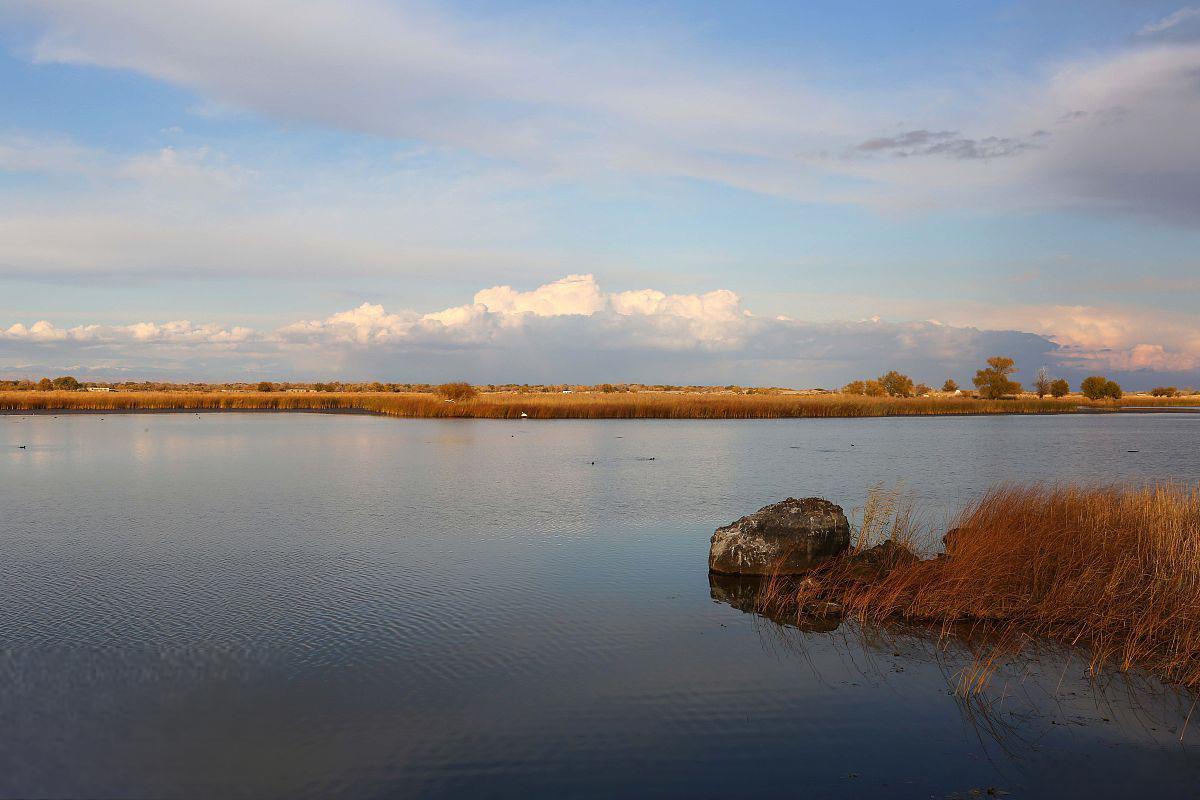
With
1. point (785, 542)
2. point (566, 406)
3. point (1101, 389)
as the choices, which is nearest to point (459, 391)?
point (566, 406)

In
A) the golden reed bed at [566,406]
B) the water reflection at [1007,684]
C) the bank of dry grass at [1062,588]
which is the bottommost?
the water reflection at [1007,684]

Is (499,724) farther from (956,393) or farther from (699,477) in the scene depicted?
(956,393)

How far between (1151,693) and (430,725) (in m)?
5.54

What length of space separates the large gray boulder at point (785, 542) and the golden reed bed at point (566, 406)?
42474 millimetres

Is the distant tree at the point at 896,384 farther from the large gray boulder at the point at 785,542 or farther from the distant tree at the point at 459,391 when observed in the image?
the large gray boulder at the point at 785,542

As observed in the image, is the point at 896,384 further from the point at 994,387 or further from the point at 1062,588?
the point at 1062,588

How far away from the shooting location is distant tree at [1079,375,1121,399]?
9562cm

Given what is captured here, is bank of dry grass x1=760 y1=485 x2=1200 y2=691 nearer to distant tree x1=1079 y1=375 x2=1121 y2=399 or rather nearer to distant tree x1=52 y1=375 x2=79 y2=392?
distant tree x1=1079 y1=375 x2=1121 y2=399

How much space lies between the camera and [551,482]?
2031 cm

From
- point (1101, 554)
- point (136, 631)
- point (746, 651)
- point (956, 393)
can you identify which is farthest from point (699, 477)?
point (956, 393)

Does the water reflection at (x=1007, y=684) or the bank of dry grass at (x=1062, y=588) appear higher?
the bank of dry grass at (x=1062, y=588)

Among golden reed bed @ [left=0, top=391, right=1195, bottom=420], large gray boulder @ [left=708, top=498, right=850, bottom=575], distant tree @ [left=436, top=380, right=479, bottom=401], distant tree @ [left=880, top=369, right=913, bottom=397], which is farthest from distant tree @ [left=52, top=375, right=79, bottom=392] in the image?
large gray boulder @ [left=708, top=498, right=850, bottom=575]

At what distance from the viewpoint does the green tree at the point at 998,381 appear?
3539 inches


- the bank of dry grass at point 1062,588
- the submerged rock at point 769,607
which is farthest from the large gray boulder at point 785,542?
the bank of dry grass at point 1062,588
